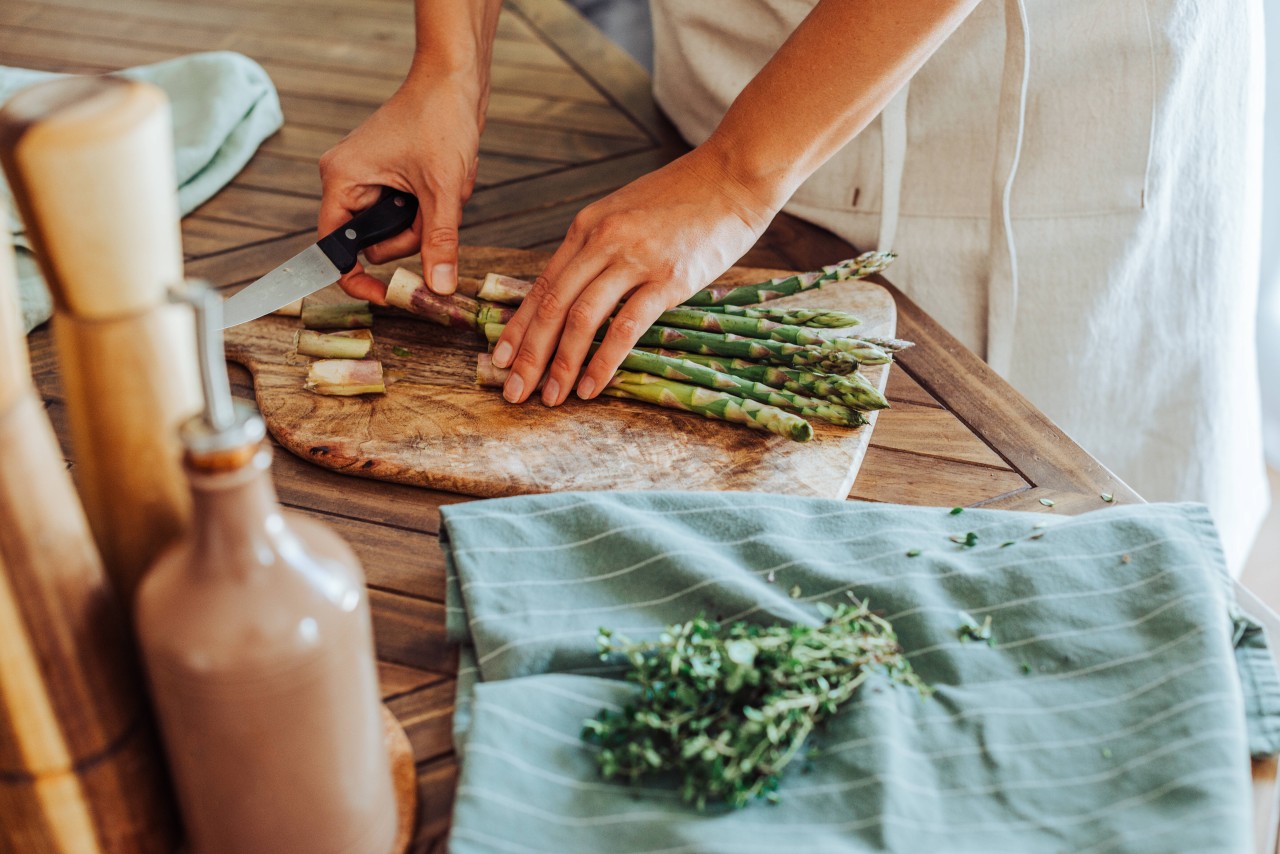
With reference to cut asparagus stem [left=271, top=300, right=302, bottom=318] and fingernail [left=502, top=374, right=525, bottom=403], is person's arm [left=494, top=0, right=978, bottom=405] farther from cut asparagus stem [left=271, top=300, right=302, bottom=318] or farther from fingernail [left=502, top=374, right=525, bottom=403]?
cut asparagus stem [left=271, top=300, right=302, bottom=318]

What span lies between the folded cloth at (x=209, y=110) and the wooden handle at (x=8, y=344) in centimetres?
130

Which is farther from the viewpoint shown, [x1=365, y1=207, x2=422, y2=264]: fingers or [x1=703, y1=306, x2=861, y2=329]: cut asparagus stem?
[x1=365, y1=207, x2=422, y2=264]: fingers

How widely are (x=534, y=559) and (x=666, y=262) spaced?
0.52 meters

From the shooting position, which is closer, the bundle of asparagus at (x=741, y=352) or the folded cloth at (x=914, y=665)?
the folded cloth at (x=914, y=665)

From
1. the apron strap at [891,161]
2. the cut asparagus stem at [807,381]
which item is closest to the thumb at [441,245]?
the cut asparagus stem at [807,381]

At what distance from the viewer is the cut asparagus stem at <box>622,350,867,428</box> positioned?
4.27 feet

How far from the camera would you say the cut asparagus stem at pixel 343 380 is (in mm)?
1337

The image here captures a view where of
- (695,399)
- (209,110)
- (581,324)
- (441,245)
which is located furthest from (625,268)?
(209,110)

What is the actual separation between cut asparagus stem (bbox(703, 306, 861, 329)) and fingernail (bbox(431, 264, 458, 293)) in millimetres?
371

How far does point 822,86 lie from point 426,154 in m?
0.60

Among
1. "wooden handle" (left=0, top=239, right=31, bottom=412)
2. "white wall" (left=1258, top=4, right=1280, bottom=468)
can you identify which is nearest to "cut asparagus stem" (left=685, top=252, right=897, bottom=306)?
"wooden handle" (left=0, top=239, right=31, bottom=412)

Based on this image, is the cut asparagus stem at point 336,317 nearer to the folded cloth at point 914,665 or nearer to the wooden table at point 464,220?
the wooden table at point 464,220

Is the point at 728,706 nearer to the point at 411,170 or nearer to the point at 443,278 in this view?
the point at 443,278

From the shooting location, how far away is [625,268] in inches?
54.1
